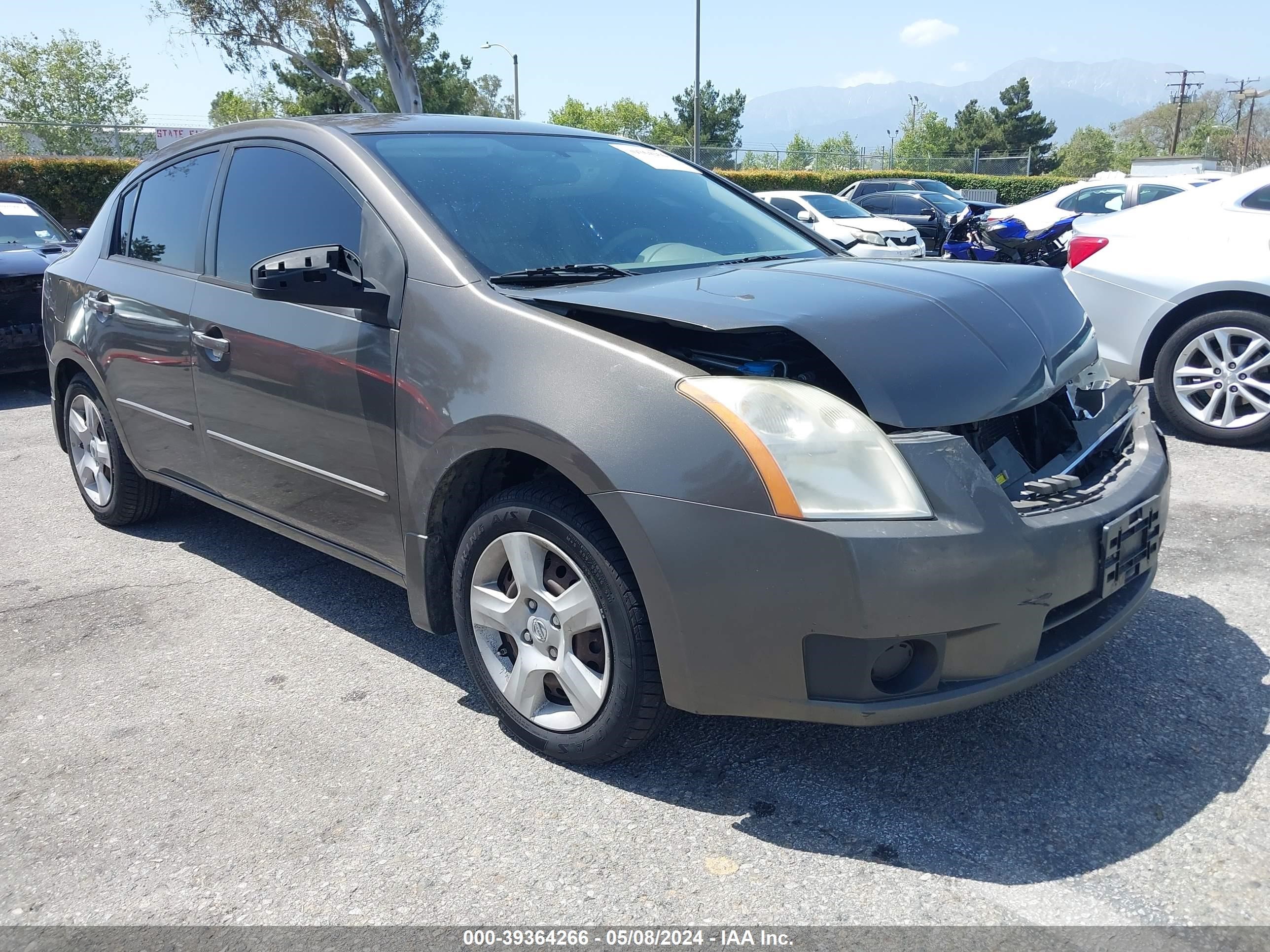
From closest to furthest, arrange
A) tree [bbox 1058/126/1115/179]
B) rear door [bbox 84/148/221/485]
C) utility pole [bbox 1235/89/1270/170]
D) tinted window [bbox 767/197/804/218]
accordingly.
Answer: rear door [bbox 84/148/221/485] < tinted window [bbox 767/197/804/218] < utility pole [bbox 1235/89/1270/170] < tree [bbox 1058/126/1115/179]

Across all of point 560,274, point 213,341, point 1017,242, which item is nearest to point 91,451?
point 213,341

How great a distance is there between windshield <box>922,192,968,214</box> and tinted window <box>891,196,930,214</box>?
18 centimetres

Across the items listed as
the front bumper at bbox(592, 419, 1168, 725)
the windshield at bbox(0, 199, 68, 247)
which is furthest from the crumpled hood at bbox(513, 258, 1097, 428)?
the windshield at bbox(0, 199, 68, 247)

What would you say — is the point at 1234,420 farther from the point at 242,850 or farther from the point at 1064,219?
the point at 1064,219

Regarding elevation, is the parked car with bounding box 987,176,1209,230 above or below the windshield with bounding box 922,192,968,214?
above

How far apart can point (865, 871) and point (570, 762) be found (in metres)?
0.81

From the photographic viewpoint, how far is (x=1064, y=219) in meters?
11.9

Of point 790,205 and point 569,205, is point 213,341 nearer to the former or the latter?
point 569,205

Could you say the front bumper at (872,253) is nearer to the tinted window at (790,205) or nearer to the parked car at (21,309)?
the parked car at (21,309)

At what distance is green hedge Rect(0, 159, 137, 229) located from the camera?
73.9ft

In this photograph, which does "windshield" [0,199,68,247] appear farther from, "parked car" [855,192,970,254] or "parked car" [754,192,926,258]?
"parked car" [855,192,970,254]

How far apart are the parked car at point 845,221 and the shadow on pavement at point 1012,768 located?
11.1m

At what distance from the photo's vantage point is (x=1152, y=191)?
574 inches

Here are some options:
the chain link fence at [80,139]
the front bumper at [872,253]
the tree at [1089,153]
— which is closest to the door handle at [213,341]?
the front bumper at [872,253]
